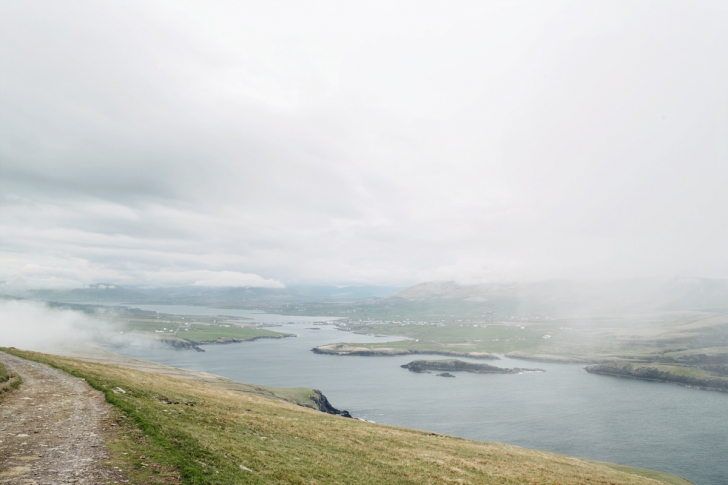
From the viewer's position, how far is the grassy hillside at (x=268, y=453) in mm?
19578

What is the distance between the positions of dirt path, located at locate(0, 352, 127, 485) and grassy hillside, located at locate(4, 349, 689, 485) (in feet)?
3.78

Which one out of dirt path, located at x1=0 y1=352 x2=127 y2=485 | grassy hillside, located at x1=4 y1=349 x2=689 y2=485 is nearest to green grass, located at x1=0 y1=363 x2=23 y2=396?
dirt path, located at x1=0 y1=352 x2=127 y2=485

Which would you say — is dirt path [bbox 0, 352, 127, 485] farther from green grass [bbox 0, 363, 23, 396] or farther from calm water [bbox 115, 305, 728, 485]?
calm water [bbox 115, 305, 728, 485]

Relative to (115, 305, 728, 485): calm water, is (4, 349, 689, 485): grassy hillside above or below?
above

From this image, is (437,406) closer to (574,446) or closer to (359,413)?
(359,413)

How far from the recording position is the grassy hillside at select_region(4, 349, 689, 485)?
19578 mm

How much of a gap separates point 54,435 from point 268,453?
12.2 m

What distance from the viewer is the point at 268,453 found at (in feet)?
84.0

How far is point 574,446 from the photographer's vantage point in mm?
109688

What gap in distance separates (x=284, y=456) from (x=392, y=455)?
38.4ft

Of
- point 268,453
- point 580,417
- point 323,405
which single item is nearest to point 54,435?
point 268,453

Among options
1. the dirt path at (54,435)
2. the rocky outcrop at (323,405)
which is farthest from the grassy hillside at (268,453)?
the rocky outcrop at (323,405)

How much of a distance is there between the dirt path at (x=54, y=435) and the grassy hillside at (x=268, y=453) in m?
1.15

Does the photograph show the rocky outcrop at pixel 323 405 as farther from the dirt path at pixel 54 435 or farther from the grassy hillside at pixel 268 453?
the dirt path at pixel 54 435
